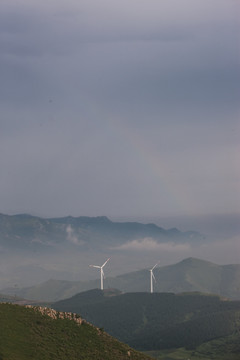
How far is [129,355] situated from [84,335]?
49.6ft

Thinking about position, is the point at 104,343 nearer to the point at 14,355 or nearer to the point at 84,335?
the point at 84,335

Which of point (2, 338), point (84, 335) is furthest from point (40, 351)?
point (84, 335)

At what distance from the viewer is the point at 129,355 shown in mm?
195250

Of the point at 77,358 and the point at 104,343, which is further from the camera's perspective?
the point at 104,343

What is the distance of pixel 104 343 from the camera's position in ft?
646

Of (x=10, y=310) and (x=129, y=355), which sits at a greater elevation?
(x=10, y=310)

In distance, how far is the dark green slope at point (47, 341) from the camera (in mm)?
170375

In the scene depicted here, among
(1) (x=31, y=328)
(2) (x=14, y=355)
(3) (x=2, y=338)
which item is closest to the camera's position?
(2) (x=14, y=355)

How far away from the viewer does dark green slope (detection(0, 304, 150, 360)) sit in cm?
17038

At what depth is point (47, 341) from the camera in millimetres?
182125

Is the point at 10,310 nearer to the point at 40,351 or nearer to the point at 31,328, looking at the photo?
the point at 31,328

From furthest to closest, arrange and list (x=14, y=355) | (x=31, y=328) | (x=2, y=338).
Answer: (x=31, y=328) < (x=2, y=338) < (x=14, y=355)

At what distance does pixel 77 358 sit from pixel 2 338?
72.5 feet

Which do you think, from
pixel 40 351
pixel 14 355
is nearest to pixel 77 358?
pixel 40 351
